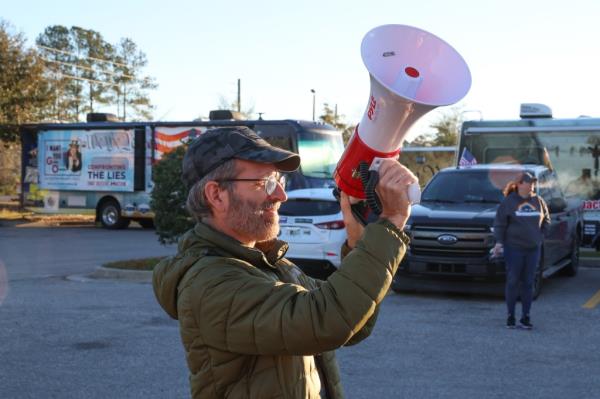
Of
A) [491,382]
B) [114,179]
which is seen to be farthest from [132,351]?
[114,179]

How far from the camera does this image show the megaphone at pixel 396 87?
262 centimetres

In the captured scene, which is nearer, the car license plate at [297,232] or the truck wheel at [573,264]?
the car license plate at [297,232]

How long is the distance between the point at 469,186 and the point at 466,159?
435 centimetres

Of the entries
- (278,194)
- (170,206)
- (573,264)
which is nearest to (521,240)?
(573,264)

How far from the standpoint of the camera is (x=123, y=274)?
43.5ft

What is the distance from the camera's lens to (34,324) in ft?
29.3

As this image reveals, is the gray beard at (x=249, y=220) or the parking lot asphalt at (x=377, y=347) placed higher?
the gray beard at (x=249, y=220)

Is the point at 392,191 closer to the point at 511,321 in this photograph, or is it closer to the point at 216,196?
the point at 216,196

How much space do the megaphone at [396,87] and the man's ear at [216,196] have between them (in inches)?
17.8

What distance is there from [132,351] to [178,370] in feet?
2.92

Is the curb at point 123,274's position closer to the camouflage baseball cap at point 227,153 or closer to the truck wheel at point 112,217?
the camouflage baseball cap at point 227,153

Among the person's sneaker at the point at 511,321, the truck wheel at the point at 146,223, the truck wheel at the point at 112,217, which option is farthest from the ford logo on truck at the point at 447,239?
the truck wheel at the point at 146,223

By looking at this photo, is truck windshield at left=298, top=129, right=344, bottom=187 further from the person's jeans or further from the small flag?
the person's jeans

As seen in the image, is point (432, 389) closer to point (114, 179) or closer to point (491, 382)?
point (491, 382)
